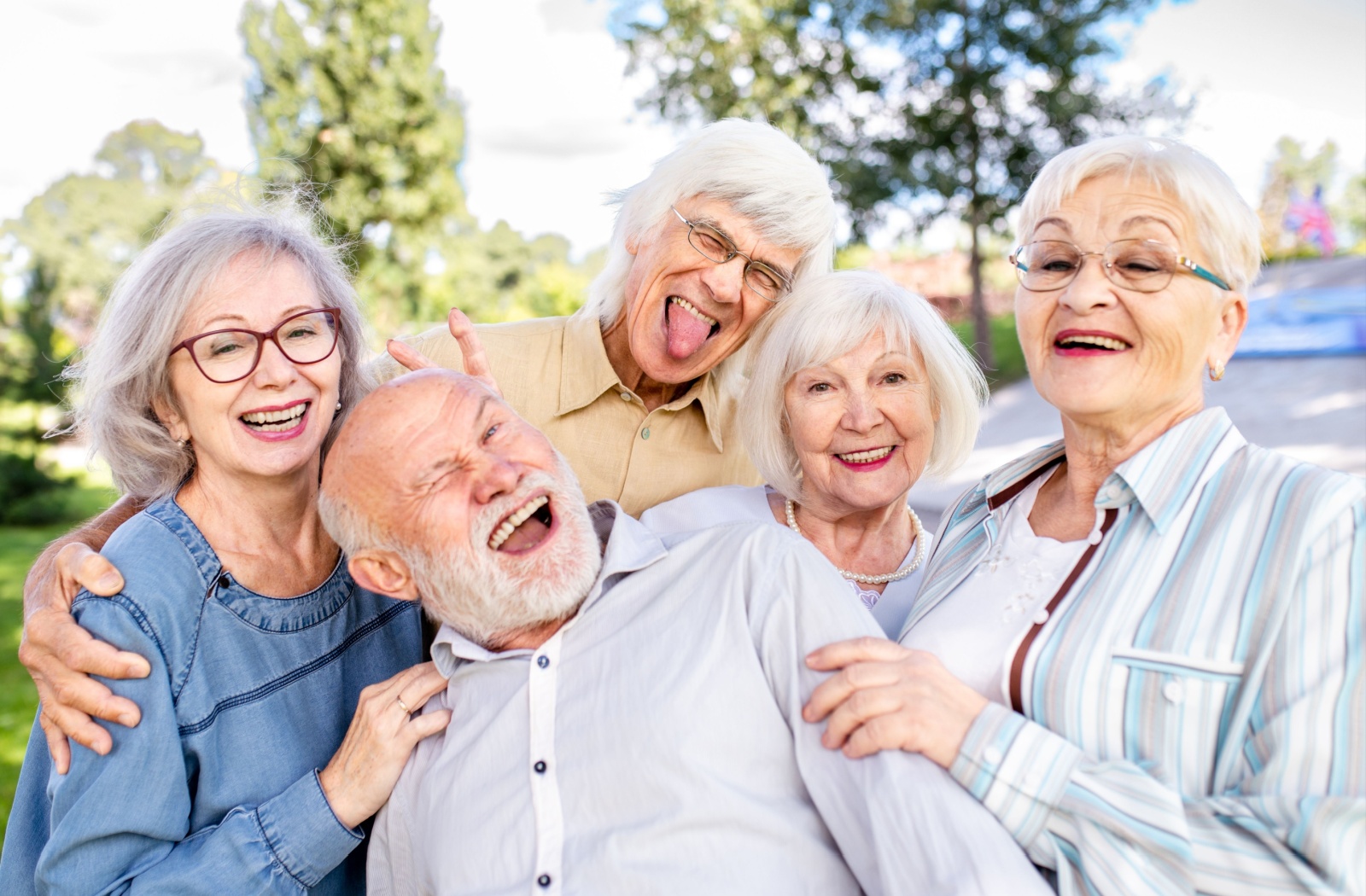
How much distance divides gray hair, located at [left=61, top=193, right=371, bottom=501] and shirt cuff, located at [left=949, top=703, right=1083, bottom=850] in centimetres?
169

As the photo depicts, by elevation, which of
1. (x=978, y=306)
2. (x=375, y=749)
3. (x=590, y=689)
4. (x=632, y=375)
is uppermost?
(x=632, y=375)

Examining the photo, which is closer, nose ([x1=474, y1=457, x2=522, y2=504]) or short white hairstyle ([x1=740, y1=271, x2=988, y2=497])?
nose ([x1=474, y1=457, x2=522, y2=504])

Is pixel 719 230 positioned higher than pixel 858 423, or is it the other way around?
pixel 719 230

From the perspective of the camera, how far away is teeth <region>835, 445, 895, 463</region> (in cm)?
237

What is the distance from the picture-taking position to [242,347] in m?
2.05

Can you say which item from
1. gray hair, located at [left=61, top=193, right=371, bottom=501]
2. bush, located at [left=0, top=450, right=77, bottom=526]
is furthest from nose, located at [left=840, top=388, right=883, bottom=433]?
bush, located at [left=0, top=450, right=77, bottom=526]

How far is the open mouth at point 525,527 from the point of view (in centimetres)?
186

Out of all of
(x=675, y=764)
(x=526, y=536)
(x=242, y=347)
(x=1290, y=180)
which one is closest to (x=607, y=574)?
(x=526, y=536)

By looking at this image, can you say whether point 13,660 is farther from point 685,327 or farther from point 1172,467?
point 1172,467

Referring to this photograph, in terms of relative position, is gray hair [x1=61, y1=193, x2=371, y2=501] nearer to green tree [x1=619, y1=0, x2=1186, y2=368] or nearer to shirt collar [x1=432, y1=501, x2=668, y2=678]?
shirt collar [x1=432, y1=501, x2=668, y2=678]

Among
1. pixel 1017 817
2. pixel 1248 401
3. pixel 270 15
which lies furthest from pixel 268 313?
pixel 270 15

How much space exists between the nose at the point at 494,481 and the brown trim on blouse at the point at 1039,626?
99 cm

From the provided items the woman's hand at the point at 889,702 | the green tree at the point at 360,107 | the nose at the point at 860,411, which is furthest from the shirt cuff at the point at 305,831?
the green tree at the point at 360,107

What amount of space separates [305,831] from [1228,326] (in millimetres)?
2013
